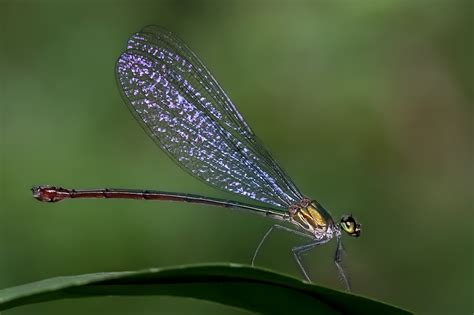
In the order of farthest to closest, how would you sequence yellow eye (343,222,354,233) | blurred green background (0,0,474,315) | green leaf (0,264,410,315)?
1. blurred green background (0,0,474,315)
2. yellow eye (343,222,354,233)
3. green leaf (0,264,410,315)

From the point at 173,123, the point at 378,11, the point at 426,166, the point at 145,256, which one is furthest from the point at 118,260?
the point at 378,11

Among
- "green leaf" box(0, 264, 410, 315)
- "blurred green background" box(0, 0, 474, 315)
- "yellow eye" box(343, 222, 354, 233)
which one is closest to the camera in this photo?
"green leaf" box(0, 264, 410, 315)

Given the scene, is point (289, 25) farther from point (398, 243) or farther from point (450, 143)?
point (398, 243)

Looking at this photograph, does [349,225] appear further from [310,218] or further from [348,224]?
[310,218]

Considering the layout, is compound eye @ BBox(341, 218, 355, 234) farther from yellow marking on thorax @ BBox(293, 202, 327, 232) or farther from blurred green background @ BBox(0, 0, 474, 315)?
blurred green background @ BBox(0, 0, 474, 315)

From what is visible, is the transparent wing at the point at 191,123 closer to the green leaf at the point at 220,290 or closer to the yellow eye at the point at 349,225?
the yellow eye at the point at 349,225

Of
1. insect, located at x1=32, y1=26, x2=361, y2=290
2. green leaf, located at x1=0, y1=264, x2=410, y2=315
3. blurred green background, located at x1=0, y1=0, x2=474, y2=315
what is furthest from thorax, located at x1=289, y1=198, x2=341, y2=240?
green leaf, located at x1=0, y1=264, x2=410, y2=315

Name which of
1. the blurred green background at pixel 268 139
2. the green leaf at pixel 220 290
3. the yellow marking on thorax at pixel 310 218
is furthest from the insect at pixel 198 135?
the green leaf at pixel 220 290

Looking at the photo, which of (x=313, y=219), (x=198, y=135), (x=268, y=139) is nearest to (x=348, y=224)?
(x=313, y=219)
